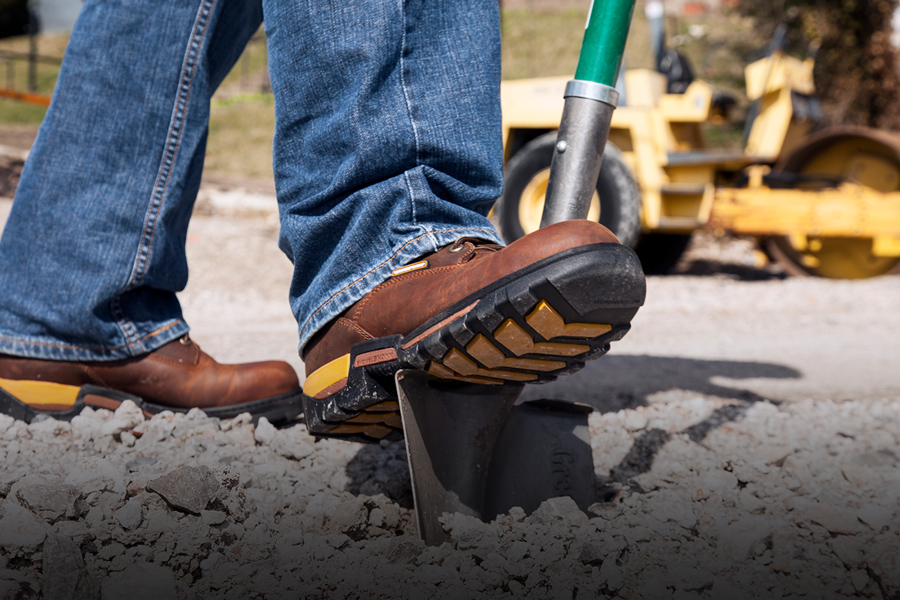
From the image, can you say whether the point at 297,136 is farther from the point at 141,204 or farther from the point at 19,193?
the point at 19,193

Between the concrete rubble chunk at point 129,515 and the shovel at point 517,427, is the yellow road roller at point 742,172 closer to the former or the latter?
the shovel at point 517,427

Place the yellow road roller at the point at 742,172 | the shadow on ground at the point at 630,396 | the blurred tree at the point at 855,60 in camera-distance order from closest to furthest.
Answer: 1. the shadow on ground at the point at 630,396
2. the yellow road roller at the point at 742,172
3. the blurred tree at the point at 855,60

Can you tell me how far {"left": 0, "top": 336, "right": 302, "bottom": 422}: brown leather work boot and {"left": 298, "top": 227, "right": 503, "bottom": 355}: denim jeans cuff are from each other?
1.46 feet

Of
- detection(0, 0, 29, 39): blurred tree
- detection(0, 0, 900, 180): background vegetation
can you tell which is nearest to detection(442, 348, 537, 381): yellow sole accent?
detection(0, 0, 900, 180): background vegetation

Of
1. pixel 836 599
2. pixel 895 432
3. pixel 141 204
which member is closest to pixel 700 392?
pixel 895 432

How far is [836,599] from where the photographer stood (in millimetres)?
813

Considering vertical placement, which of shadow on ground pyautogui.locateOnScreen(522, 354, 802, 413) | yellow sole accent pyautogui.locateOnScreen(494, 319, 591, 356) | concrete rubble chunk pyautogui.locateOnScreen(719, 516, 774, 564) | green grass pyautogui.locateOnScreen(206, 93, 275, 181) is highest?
yellow sole accent pyautogui.locateOnScreen(494, 319, 591, 356)

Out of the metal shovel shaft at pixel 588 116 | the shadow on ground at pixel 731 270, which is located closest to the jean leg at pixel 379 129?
the metal shovel shaft at pixel 588 116

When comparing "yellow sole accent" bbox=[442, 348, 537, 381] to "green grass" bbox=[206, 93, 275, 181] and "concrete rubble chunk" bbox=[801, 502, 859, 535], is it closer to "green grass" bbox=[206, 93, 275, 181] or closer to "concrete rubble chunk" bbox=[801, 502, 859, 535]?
"concrete rubble chunk" bbox=[801, 502, 859, 535]

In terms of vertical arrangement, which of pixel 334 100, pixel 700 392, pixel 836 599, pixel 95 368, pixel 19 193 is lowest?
pixel 700 392

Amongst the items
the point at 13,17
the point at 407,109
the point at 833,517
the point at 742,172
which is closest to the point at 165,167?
the point at 407,109

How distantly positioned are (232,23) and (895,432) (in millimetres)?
1638

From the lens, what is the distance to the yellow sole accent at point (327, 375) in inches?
39.9

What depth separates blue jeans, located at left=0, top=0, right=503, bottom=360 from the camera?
3.22 ft
